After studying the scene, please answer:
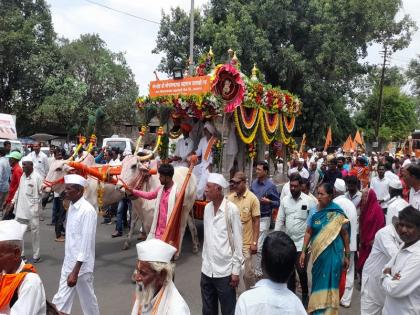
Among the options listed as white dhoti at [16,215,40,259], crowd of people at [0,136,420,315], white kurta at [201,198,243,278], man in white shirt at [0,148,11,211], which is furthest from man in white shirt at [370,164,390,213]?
man in white shirt at [0,148,11,211]

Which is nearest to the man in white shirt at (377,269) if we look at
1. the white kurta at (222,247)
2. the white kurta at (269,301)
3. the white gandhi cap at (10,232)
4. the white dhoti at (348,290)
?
the white kurta at (222,247)

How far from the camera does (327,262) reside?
15.4 ft

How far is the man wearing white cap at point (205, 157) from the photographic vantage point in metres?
8.92

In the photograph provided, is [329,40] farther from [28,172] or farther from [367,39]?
[28,172]

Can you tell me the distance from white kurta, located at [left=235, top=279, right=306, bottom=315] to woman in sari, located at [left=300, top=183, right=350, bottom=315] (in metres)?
2.33

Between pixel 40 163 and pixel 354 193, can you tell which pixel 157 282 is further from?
pixel 40 163

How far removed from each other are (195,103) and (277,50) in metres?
15.4

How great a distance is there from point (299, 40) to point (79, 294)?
21.0 metres

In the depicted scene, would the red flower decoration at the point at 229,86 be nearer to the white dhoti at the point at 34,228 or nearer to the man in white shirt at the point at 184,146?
the man in white shirt at the point at 184,146

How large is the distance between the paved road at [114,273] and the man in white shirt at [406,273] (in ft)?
8.42

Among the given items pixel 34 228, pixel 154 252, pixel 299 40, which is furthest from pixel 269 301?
pixel 299 40

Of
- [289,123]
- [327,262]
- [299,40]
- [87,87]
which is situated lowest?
[327,262]

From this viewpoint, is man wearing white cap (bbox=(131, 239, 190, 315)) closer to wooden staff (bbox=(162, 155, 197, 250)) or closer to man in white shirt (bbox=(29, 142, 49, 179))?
wooden staff (bbox=(162, 155, 197, 250))

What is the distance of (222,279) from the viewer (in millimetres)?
4320
